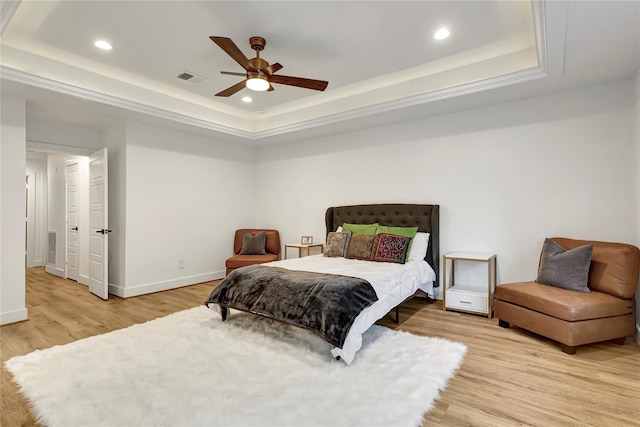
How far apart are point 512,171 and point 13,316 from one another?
19.7 feet

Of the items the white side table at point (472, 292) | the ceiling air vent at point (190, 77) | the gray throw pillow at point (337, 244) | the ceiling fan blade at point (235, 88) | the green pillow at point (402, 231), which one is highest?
the ceiling air vent at point (190, 77)

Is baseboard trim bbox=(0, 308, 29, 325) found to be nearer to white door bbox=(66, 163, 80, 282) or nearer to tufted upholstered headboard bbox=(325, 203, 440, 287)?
white door bbox=(66, 163, 80, 282)

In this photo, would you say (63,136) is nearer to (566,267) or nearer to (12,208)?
(12,208)

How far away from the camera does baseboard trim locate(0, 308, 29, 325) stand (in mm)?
3519

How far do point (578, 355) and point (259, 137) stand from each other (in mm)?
5085

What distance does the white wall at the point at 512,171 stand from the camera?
11.1 feet

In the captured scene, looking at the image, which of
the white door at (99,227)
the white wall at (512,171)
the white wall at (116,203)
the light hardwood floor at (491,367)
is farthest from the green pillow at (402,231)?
the white door at (99,227)

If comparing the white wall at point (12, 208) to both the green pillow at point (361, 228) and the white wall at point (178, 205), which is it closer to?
the white wall at point (178, 205)

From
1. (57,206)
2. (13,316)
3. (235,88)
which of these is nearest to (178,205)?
(13,316)

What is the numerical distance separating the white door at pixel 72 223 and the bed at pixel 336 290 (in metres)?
4.04

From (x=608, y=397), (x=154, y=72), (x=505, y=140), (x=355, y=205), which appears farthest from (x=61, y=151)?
(x=608, y=397)

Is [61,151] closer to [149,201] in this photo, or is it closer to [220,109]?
[149,201]

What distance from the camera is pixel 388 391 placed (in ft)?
6.86

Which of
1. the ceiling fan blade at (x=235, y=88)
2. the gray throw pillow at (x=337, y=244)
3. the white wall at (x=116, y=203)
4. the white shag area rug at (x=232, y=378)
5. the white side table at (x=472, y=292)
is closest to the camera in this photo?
the white shag area rug at (x=232, y=378)
